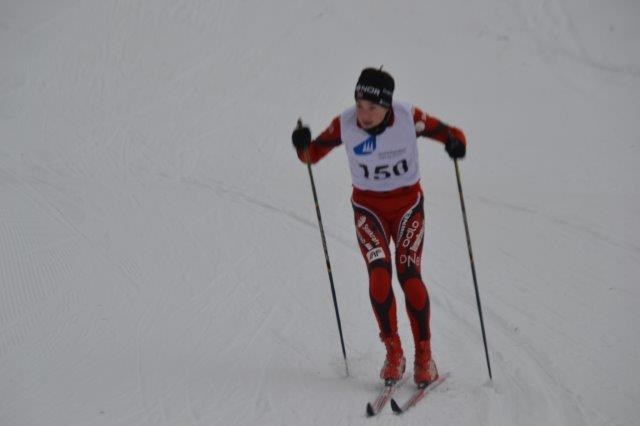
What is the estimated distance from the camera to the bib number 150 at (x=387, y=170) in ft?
15.1

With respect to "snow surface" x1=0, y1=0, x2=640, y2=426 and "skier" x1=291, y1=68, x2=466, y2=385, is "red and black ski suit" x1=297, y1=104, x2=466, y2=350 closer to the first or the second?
"skier" x1=291, y1=68, x2=466, y2=385

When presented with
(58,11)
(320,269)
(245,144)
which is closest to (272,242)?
(320,269)

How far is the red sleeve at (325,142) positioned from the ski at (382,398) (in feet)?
5.15

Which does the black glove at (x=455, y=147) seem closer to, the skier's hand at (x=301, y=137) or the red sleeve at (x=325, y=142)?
the red sleeve at (x=325, y=142)

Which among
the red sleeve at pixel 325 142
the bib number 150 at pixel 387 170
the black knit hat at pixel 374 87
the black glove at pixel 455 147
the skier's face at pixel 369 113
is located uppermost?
the black knit hat at pixel 374 87

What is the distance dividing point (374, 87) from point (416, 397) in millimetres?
1964

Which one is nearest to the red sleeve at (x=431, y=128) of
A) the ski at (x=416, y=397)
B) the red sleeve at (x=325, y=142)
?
the red sleeve at (x=325, y=142)

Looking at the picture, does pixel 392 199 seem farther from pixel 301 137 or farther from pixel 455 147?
pixel 301 137

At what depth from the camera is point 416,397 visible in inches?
181

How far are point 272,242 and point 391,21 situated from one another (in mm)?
7972

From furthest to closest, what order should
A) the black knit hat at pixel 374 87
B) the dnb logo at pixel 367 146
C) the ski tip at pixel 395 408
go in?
the dnb logo at pixel 367 146
the ski tip at pixel 395 408
the black knit hat at pixel 374 87

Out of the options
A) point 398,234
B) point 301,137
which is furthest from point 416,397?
point 301,137

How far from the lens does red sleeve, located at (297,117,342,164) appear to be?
475 centimetres

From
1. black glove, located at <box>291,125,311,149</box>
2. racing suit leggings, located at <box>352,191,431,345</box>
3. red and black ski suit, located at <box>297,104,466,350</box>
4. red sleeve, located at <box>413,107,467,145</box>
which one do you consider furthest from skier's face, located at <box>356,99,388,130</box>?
racing suit leggings, located at <box>352,191,431,345</box>
